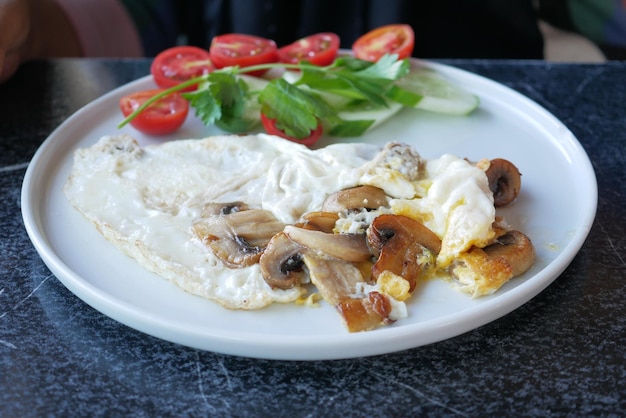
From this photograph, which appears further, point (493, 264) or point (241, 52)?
point (241, 52)

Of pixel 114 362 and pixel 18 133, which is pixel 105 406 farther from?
pixel 18 133

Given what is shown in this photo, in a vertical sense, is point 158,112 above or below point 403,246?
below

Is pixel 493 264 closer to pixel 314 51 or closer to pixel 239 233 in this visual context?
pixel 239 233

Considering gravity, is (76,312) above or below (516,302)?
below

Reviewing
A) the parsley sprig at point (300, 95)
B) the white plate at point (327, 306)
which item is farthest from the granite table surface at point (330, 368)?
the parsley sprig at point (300, 95)

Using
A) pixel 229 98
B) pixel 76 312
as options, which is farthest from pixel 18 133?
pixel 76 312

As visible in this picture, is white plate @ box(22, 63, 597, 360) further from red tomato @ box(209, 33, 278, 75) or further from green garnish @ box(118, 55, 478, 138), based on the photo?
red tomato @ box(209, 33, 278, 75)

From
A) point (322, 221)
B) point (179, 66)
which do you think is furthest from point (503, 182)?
point (179, 66)
